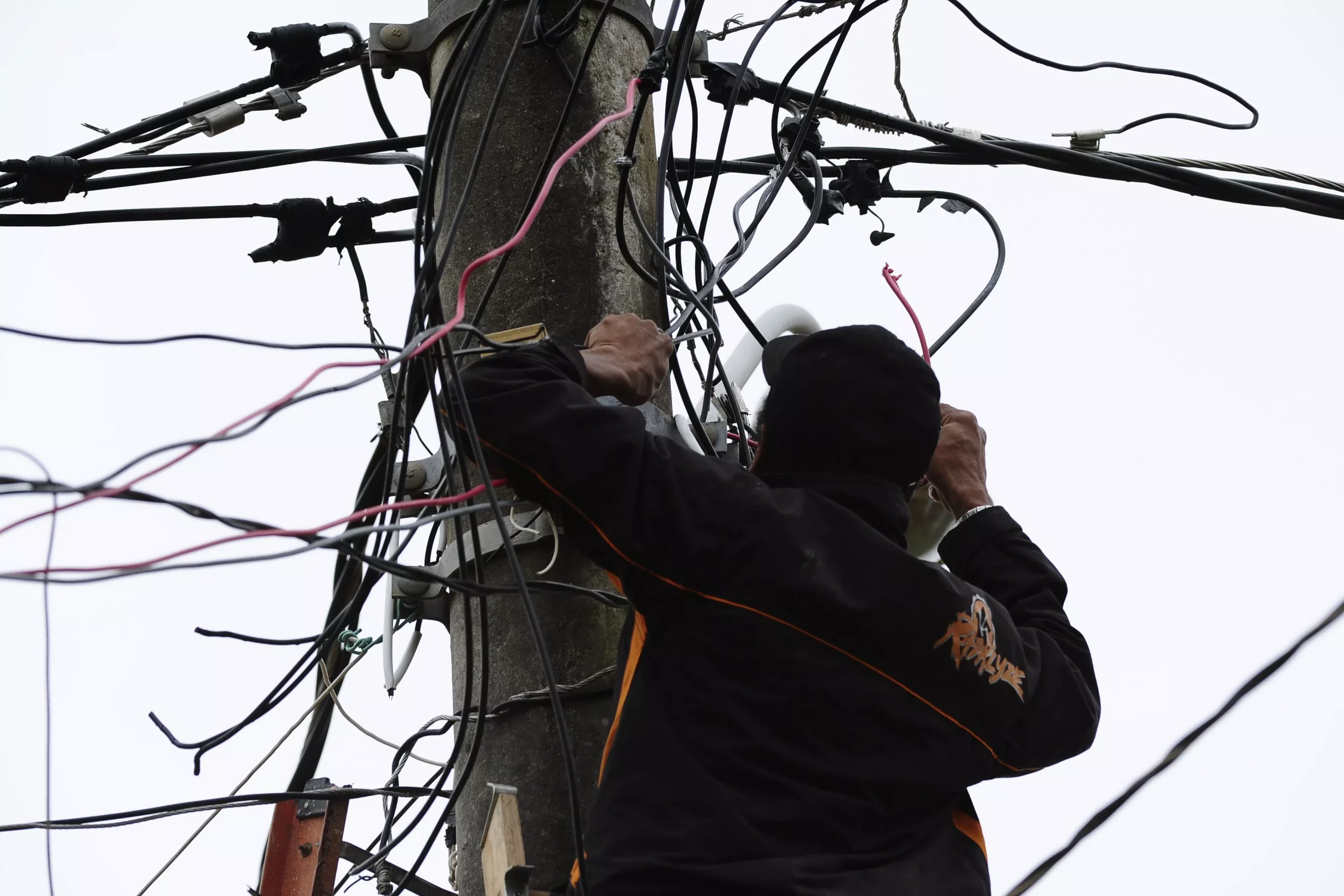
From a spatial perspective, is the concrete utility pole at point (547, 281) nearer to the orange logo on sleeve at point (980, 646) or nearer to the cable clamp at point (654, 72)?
the cable clamp at point (654, 72)

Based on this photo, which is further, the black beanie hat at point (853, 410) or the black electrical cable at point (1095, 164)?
the black electrical cable at point (1095, 164)

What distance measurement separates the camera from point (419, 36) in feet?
11.3

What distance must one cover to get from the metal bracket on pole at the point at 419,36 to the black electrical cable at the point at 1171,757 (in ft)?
6.44

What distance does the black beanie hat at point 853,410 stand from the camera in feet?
8.00

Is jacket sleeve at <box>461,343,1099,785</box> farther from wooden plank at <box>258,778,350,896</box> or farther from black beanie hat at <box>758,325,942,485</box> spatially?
wooden plank at <box>258,778,350,896</box>

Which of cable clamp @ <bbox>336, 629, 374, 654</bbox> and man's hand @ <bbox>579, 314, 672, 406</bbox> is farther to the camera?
cable clamp @ <bbox>336, 629, 374, 654</bbox>

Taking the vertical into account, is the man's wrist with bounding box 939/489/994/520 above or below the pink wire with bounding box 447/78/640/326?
below

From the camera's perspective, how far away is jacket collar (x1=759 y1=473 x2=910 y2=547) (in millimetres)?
2418

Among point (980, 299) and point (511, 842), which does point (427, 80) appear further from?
point (511, 842)

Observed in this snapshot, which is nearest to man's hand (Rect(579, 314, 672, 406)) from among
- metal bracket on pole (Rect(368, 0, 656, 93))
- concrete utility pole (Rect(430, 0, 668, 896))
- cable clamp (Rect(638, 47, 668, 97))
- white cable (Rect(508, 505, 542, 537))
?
concrete utility pole (Rect(430, 0, 668, 896))

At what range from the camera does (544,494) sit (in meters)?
2.29

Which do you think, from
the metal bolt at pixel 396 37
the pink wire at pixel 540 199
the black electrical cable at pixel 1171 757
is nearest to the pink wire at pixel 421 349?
the pink wire at pixel 540 199

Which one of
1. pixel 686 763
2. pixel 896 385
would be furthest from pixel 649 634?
pixel 896 385

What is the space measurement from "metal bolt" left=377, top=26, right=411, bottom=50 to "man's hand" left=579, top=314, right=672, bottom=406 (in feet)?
3.69
